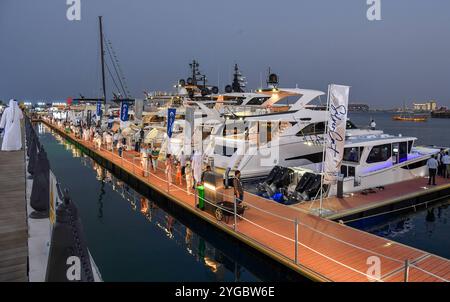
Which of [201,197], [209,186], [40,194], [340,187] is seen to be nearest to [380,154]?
[340,187]

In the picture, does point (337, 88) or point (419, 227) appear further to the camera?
point (419, 227)

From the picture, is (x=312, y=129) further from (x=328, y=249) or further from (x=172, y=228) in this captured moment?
(x=328, y=249)

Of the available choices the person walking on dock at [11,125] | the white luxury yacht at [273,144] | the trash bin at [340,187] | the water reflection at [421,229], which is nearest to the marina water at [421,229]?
the water reflection at [421,229]

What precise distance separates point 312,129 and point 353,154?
4.31 m

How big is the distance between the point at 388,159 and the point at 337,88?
7.14 metres

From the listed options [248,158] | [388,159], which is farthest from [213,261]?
[388,159]

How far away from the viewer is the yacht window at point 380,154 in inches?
602

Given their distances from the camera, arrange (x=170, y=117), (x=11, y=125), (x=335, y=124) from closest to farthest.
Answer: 1. (x=335, y=124)
2. (x=11, y=125)
3. (x=170, y=117)

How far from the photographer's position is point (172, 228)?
12.8 meters

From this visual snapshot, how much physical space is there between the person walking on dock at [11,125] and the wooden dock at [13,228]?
368cm

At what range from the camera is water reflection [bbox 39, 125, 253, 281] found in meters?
9.53

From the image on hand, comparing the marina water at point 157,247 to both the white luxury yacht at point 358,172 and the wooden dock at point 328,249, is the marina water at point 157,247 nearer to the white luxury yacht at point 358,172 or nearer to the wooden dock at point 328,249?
the wooden dock at point 328,249
